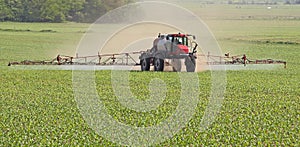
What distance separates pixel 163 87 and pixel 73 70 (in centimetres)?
946

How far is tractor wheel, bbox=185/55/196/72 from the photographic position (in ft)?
114

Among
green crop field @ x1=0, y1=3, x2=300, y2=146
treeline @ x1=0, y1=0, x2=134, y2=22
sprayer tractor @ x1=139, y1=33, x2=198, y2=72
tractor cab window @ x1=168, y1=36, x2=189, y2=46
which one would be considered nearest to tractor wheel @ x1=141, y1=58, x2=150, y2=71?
sprayer tractor @ x1=139, y1=33, x2=198, y2=72

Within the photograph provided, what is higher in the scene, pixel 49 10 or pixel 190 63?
pixel 49 10

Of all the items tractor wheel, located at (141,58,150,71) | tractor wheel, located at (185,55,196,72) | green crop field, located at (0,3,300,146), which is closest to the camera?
green crop field, located at (0,3,300,146)

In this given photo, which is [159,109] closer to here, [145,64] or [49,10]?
[145,64]

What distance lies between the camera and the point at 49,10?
98.6m

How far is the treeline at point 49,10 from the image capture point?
9680cm

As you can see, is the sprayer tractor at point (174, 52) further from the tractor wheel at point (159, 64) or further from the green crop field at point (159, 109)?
the green crop field at point (159, 109)

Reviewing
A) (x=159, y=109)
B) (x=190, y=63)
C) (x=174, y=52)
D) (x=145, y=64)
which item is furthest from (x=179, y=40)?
(x=159, y=109)

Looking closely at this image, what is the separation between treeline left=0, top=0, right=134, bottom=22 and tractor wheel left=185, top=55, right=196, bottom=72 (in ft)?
200

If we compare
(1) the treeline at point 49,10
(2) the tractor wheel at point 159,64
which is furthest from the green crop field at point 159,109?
(1) the treeline at point 49,10

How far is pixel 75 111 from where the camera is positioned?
2183 centimetres

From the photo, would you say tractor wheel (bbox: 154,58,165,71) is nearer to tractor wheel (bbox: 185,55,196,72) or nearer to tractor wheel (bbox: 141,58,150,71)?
tractor wheel (bbox: 141,58,150,71)

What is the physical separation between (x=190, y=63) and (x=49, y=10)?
66.4 m
